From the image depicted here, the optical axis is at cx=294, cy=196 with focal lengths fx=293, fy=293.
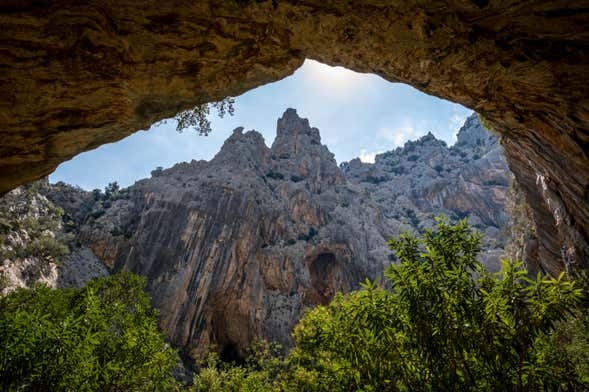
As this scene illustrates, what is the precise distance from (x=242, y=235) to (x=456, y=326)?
41886 millimetres

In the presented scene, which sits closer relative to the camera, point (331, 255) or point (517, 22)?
point (517, 22)

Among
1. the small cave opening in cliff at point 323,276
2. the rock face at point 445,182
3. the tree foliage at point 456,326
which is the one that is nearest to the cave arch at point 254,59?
the tree foliage at point 456,326

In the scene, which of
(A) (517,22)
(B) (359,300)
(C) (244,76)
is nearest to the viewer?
(B) (359,300)

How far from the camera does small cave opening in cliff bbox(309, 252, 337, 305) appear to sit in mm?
55250

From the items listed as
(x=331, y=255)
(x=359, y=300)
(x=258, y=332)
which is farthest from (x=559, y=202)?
(x=331, y=255)

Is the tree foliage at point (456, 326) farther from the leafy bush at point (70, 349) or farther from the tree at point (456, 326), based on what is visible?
the leafy bush at point (70, 349)

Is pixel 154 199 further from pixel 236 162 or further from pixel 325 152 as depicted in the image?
pixel 325 152

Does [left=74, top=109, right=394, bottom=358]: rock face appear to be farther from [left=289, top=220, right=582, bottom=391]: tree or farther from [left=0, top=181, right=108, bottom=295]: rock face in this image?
[left=289, top=220, right=582, bottom=391]: tree

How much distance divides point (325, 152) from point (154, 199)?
163ft

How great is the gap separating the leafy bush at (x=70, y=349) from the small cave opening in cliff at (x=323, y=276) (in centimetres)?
4431

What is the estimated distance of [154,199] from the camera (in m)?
49.0

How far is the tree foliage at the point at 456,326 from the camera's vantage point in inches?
242

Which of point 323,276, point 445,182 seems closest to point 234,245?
point 323,276

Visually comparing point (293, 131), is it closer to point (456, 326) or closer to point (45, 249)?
point (45, 249)
